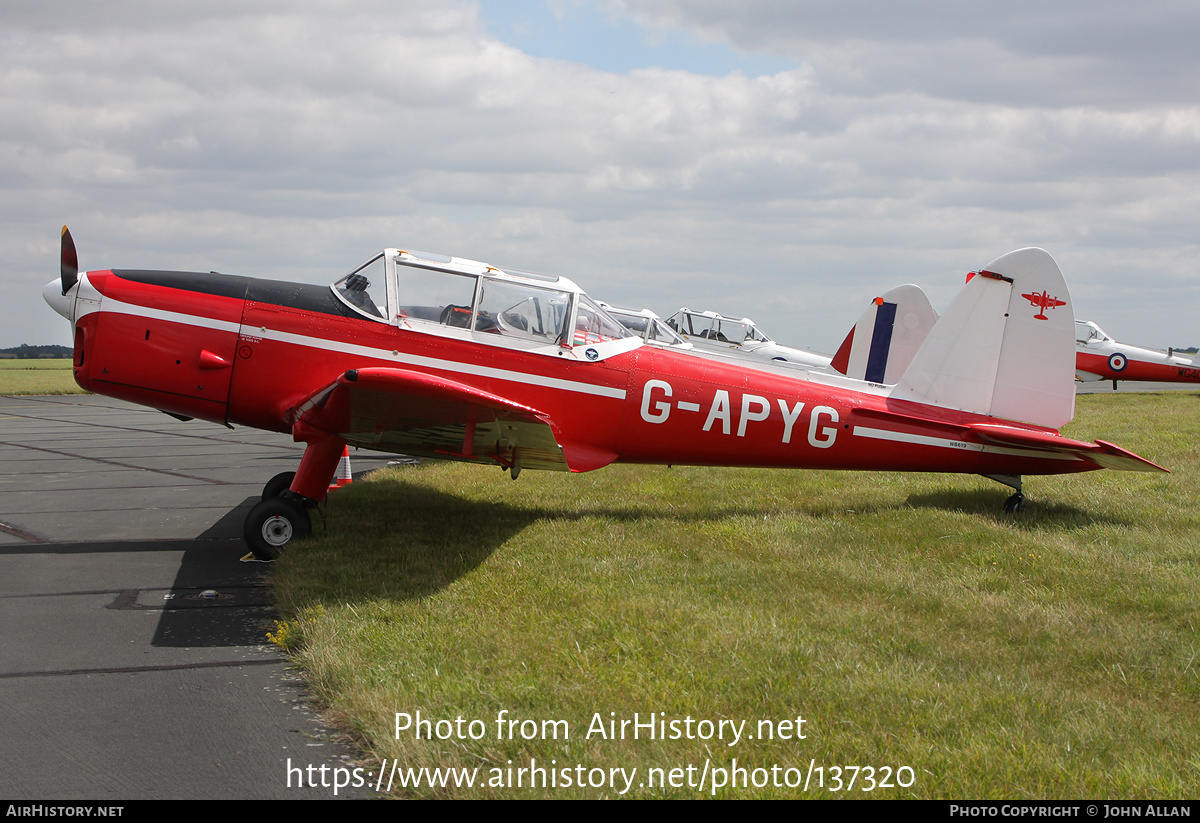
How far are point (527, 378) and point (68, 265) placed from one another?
3943 mm

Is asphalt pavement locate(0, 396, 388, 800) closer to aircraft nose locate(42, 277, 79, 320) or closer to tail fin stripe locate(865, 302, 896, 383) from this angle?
aircraft nose locate(42, 277, 79, 320)

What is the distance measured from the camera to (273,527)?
23.1 ft

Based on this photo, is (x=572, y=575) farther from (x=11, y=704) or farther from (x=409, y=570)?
(x=11, y=704)

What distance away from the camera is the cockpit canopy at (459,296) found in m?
7.34

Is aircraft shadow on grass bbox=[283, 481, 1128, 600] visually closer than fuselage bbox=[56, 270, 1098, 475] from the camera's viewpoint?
Yes

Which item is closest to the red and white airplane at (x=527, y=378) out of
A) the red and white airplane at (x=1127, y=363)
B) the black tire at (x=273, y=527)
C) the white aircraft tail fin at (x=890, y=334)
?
the black tire at (x=273, y=527)

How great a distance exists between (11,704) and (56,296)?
4.47 metres

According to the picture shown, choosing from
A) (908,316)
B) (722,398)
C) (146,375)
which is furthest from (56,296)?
(908,316)

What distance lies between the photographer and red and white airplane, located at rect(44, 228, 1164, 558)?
279 inches

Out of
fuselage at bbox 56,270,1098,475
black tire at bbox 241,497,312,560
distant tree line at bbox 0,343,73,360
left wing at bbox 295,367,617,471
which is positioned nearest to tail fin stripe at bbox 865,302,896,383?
fuselage at bbox 56,270,1098,475

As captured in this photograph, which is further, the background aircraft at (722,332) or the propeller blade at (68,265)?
the background aircraft at (722,332)

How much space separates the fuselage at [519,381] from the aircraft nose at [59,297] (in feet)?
0.51

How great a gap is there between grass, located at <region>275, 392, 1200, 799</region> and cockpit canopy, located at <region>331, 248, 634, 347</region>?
5.95 ft

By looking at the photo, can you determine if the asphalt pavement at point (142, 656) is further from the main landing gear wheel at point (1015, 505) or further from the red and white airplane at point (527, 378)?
the main landing gear wheel at point (1015, 505)
